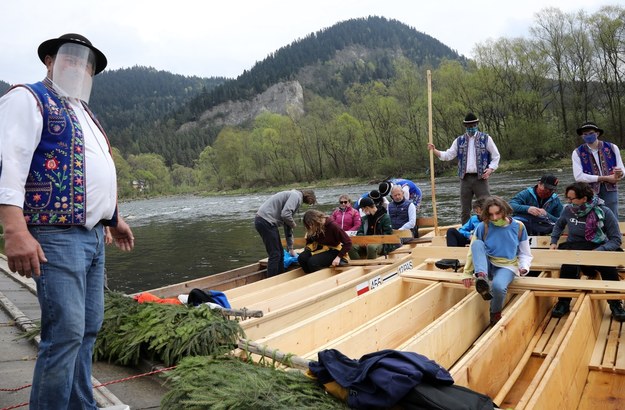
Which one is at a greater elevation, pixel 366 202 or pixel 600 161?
pixel 600 161

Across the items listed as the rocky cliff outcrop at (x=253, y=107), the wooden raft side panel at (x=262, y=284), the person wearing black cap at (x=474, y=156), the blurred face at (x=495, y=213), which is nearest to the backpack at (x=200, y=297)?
the wooden raft side panel at (x=262, y=284)

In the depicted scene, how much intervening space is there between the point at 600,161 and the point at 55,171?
6357mm

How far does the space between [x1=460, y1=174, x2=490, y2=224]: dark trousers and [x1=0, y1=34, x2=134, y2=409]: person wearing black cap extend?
655 centimetres

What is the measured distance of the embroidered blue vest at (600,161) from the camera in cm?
602

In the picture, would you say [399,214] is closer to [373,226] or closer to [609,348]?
[373,226]

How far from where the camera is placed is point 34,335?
401 centimetres

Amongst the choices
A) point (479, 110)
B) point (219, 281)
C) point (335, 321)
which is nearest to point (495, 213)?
point (335, 321)

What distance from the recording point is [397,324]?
4070 mm

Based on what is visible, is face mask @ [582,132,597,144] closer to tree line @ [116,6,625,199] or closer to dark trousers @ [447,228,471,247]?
dark trousers @ [447,228,471,247]

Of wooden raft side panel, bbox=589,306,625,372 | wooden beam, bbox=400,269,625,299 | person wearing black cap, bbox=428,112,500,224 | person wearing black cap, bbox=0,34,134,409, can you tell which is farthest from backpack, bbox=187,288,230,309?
person wearing black cap, bbox=428,112,500,224

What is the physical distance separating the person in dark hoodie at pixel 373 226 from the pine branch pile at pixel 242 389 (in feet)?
15.4

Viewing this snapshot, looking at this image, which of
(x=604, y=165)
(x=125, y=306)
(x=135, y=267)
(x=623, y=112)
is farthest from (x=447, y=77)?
(x=125, y=306)

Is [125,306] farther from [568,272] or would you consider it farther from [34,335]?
[568,272]

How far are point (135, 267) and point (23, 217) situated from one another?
42.9 feet
